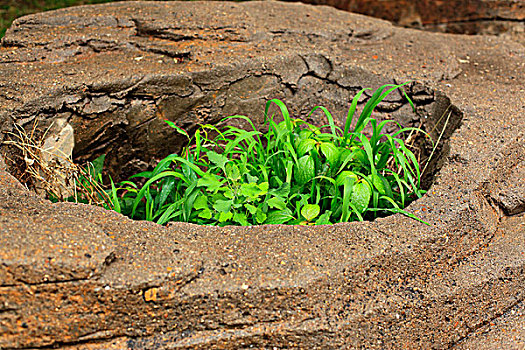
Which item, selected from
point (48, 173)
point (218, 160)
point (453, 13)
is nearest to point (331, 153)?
point (218, 160)

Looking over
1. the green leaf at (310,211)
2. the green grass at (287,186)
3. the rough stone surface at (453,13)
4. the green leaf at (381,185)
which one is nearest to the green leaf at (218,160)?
the green grass at (287,186)

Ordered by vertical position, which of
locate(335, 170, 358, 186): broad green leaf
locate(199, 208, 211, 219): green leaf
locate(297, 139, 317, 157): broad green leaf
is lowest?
locate(199, 208, 211, 219): green leaf

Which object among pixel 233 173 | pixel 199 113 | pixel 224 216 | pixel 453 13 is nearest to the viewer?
pixel 224 216

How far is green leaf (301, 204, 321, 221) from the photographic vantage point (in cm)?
185

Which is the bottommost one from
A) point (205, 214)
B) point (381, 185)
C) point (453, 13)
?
point (205, 214)

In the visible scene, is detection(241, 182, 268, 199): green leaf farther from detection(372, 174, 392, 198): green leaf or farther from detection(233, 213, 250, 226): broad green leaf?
detection(372, 174, 392, 198): green leaf

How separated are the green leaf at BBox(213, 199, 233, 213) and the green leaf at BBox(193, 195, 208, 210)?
0.19 ft

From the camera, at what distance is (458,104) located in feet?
7.25

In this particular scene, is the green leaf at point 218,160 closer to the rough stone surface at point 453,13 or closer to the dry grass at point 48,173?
the dry grass at point 48,173

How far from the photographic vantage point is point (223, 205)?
1.82 metres

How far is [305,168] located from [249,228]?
1.40ft

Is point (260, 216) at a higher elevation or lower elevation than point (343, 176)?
lower

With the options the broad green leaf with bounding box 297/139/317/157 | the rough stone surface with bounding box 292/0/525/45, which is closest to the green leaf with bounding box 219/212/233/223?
the broad green leaf with bounding box 297/139/317/157

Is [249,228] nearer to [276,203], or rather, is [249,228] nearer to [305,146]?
[276,203]
